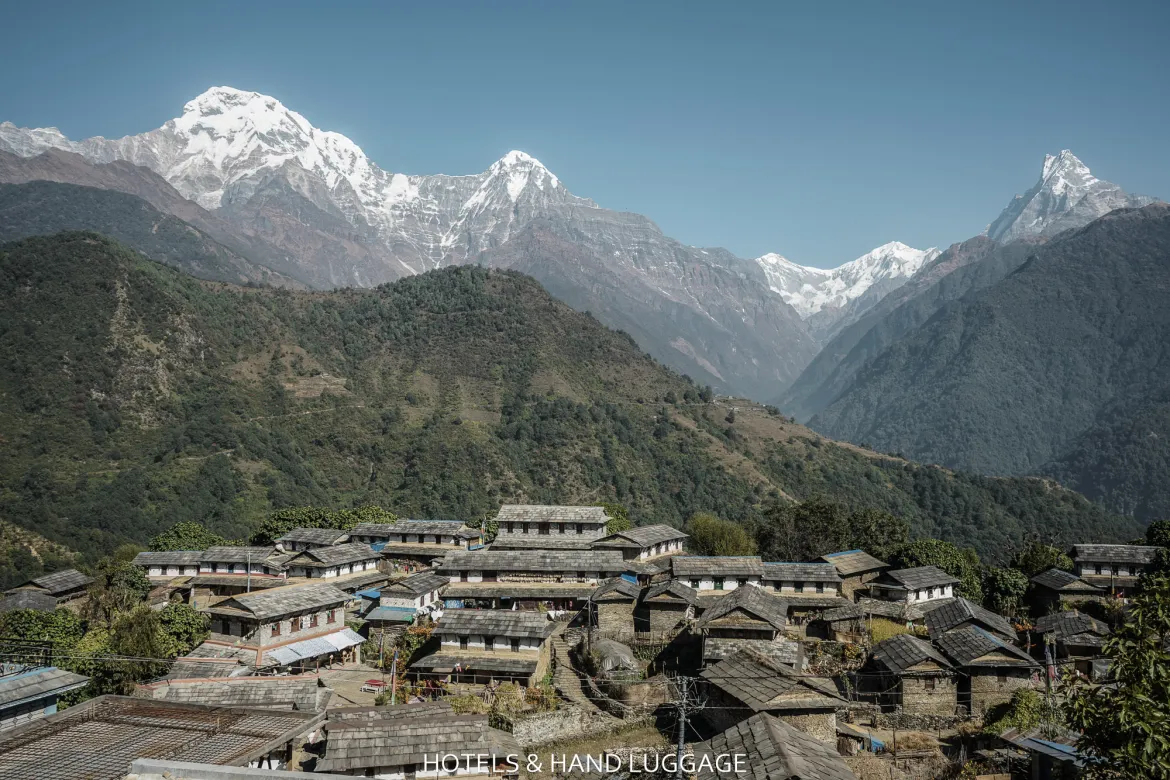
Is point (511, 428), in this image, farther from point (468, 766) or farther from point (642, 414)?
point (468, 766)

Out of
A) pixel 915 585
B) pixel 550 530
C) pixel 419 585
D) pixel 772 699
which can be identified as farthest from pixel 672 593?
pixel 550 530

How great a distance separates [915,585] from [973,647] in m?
14.5

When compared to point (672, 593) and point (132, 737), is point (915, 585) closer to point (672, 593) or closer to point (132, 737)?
point (672, 593)

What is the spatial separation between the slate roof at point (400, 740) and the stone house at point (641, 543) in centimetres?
3080

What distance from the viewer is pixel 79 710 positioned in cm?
2530

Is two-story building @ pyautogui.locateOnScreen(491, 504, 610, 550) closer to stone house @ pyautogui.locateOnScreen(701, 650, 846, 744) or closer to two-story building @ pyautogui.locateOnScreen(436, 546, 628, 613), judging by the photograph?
two-story building @ pyautogui.locateOnScreen(436, 546, 628, 613)

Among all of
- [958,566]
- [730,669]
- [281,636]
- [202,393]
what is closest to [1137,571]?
[958,566]

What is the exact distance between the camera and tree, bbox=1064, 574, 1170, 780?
12.2 meters

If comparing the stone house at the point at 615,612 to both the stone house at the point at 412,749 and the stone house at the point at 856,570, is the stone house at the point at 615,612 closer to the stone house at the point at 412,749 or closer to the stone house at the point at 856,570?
the stone house at the point at 856,570

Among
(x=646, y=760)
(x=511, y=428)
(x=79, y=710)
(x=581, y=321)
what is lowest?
(x=646, y=760)

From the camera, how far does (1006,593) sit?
170 ft

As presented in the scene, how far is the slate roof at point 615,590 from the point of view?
41.2 metres

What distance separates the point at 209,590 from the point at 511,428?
231 ft

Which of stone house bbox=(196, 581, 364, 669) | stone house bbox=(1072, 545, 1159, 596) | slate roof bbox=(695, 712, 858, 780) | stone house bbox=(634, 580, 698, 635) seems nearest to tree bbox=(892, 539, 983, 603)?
stone house bbox=(1072, 545, 1159, 596)
